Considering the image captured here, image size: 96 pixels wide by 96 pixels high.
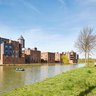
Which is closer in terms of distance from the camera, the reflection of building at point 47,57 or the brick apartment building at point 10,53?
the brick apartment building at point 10,53

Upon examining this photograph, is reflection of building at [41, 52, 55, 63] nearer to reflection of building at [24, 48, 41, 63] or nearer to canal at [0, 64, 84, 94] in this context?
reflection of building at [24, 48, 41, 63]

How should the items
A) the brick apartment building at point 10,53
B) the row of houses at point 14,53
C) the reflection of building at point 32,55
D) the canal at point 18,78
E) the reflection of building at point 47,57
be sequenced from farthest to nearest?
1. the reflection of building at point 47,57
2. the reflection of building at point 32,55
3. the row of houses at point 14,53
4. the brick apartment building at point 10,53
5. the canal at point 18,78

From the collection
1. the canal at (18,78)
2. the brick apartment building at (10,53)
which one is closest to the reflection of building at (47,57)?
the brick apartment building at (10,53)

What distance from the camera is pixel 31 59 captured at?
6260 inches

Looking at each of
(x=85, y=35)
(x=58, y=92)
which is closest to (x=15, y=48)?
(x=85, y=35)

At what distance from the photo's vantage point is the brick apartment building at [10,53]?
123 metres

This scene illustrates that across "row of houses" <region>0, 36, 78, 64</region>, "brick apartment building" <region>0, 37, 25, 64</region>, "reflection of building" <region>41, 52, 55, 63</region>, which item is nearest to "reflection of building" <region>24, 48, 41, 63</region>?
"row of houses" <region>0, 36, 78, 64</region>

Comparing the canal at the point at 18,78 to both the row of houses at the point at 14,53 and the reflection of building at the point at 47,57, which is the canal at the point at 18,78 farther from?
the reflection of building at the point at 47,57

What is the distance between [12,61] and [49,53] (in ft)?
214

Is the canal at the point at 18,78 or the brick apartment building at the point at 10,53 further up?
the brick apartment building at the point at 10,53

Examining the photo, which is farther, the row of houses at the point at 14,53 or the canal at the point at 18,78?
the row of houses at the point at 14,53

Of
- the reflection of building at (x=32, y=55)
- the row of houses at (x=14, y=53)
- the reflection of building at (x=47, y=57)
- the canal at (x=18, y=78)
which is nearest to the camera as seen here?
the canal at (x=18, y=78)

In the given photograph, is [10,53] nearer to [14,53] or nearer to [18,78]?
[14,53]

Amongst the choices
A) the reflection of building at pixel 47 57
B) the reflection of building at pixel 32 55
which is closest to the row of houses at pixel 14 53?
the reflection of building at pixel 32 55
